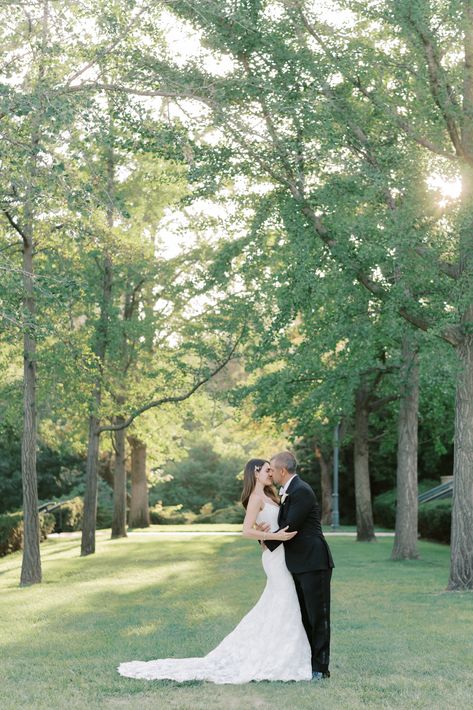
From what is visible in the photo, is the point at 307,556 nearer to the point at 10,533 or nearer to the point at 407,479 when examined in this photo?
the point at 407,479

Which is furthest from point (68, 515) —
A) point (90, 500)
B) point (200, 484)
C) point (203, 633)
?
point (203, 633)

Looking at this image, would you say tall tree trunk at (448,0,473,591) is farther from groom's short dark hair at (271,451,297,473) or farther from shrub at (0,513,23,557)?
shrub at (0,513,23,557)

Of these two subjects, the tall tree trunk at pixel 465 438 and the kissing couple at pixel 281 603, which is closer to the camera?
the kissing couple at pixel 281 603

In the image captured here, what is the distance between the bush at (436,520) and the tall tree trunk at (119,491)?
10696 mm

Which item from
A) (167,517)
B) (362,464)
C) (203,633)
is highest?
(362,464)

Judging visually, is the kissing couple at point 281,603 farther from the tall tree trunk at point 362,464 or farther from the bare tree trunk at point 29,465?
the tall tree trunk at point 362,464

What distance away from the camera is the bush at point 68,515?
1657 inches

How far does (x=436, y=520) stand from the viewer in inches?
1273

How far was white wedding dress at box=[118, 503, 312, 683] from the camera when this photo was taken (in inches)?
361

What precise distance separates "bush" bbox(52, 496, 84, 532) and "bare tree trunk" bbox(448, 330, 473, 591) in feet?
88.1

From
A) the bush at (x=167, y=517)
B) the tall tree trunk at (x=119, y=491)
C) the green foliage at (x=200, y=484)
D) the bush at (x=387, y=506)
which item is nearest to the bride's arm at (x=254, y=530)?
the tall tree trunk at (x=119, y=491)

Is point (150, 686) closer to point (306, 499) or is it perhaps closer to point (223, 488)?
point (306, 499)

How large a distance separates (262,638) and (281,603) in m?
0.37

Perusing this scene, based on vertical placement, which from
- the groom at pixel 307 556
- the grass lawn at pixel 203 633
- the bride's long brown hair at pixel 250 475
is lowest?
the grass lawn at pixel 203 633
